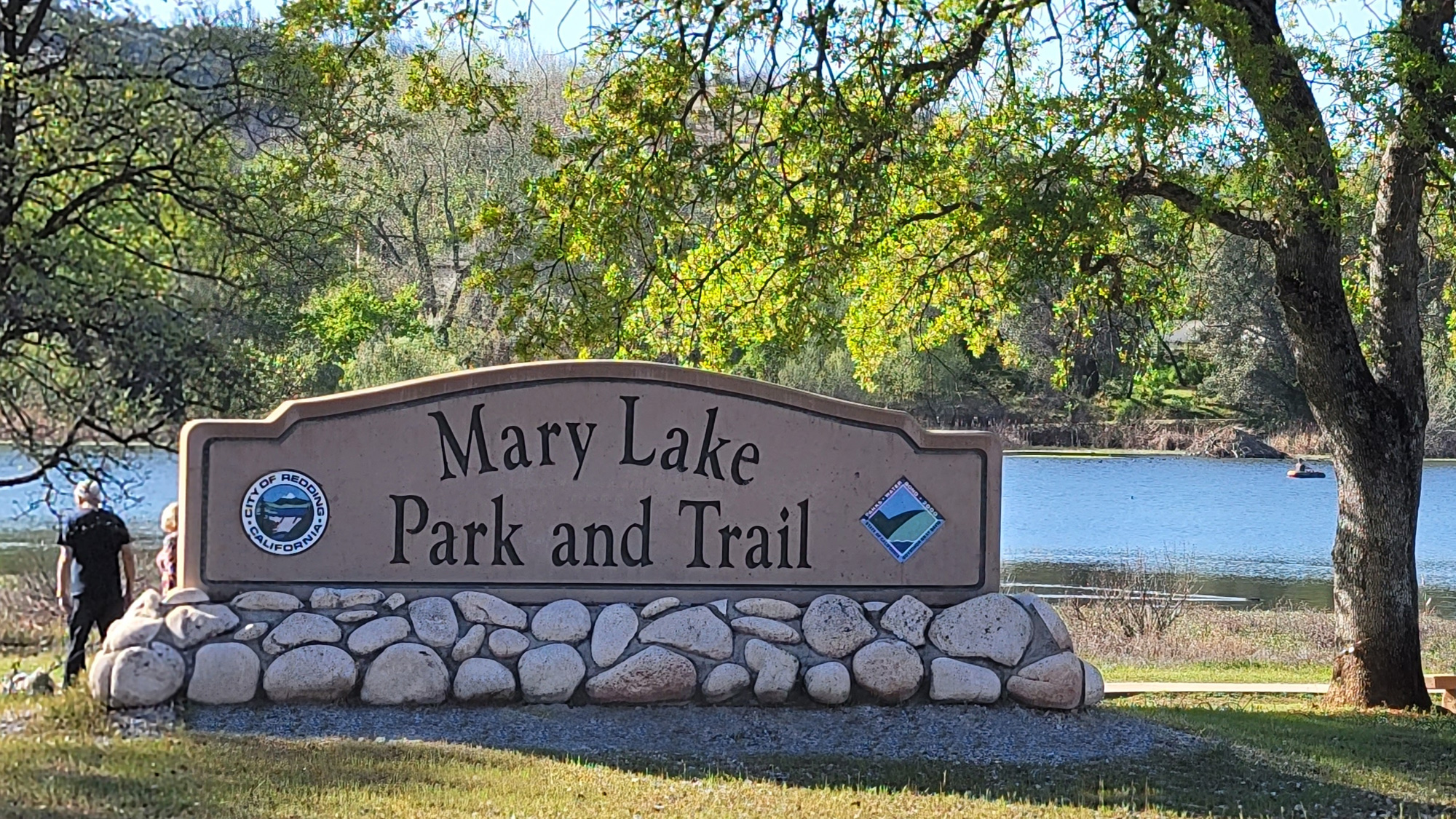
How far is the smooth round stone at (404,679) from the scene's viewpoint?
8039 mm

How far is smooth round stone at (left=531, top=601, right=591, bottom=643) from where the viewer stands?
8.31 metres

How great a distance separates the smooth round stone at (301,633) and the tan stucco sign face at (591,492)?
0.21m

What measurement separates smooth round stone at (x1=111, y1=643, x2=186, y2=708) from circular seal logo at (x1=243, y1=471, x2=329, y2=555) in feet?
2.47

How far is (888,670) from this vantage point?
845cm

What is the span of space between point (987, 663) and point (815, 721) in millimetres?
1083

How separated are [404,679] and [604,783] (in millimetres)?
1716

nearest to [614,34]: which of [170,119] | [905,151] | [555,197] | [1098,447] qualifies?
[555,197]

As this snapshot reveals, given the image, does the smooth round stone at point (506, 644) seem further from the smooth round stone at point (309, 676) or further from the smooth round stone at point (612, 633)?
the smooth round stone at point (309, 676)

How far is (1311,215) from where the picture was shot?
34.7ft

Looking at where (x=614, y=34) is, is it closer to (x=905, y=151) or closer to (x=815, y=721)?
(x=905, y=151)

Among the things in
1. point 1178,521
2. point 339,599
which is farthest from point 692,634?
point 1178,521

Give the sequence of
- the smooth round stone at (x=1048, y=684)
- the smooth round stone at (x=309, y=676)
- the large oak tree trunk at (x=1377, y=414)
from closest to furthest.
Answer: the smooth round stone at (x=309, y=676)
the smooth round stone at (x=1048, y=684)
the large oak tree trunk at (x=1377, y=414)

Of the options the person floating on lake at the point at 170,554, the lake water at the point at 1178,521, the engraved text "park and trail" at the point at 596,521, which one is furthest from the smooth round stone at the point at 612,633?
the lake water at the point at 1178,521

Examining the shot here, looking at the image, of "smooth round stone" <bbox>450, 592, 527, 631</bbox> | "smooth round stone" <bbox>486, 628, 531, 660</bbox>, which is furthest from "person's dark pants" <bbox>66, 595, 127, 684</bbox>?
"smooth round stone" <bbox>486, 628, 531, 660</bbox>
